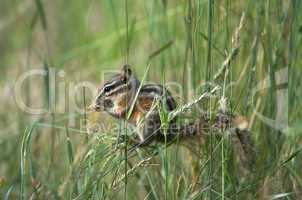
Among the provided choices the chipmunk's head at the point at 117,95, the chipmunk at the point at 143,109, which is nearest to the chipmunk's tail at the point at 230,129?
the chipmunk at the point at 143,109

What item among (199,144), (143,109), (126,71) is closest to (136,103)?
(143,109)

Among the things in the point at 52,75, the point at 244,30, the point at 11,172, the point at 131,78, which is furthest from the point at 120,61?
the point at 131,78

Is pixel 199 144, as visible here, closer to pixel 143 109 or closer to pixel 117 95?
pixel 143 109

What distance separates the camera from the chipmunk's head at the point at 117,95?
3934 mm

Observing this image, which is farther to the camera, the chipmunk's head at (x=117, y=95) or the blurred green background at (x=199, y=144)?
the chipmunk's head at (x=117, y=95)

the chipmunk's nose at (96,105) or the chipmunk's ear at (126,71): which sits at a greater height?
the chipmunk's ear at (126,71)

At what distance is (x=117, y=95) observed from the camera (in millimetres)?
3953

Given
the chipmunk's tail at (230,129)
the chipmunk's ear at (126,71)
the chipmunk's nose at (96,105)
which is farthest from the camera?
the chipmunk's nose at (96,105)

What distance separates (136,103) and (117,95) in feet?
A: 0.36

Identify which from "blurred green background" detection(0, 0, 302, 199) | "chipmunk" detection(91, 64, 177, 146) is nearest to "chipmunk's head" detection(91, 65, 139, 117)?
"chipmunk" detection(91, 64, 177, 146)

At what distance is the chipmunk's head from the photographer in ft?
12.9

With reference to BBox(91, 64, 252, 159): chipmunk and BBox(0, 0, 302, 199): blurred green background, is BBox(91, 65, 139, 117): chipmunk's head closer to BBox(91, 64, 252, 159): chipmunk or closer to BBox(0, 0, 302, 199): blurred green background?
BBox(91, 64, 252, 159): chipmunk

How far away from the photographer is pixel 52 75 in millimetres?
5508

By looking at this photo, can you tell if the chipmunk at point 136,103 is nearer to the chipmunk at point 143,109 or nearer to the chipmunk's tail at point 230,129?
the chipmunk at point 143,109
